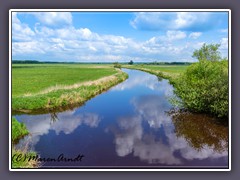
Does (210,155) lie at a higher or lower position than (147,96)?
lower

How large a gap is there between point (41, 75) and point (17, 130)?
6.20 feet

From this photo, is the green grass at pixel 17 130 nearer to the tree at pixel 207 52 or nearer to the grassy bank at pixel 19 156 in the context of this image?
the grassy bank at pixel 19 156

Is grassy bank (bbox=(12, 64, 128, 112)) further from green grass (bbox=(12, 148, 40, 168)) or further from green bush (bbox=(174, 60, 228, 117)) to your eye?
green bush (bbox=(174, 60, 228, 117))

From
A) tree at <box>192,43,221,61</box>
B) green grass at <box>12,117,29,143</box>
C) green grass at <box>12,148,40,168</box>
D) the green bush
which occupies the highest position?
tree at <box>192,43,221,61</box>

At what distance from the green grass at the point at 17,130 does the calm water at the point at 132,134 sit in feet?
0.39

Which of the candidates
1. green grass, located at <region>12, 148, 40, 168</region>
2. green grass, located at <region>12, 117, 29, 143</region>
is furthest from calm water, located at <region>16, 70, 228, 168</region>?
green grass, located at <region>12, 148, 40, 168</region>

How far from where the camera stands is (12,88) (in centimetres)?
586

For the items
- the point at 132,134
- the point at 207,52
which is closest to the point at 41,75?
the point at 132,134

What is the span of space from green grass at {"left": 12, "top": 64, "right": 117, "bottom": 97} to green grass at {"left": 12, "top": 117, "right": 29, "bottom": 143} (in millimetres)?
592

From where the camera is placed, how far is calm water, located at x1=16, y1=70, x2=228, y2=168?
6332mm
